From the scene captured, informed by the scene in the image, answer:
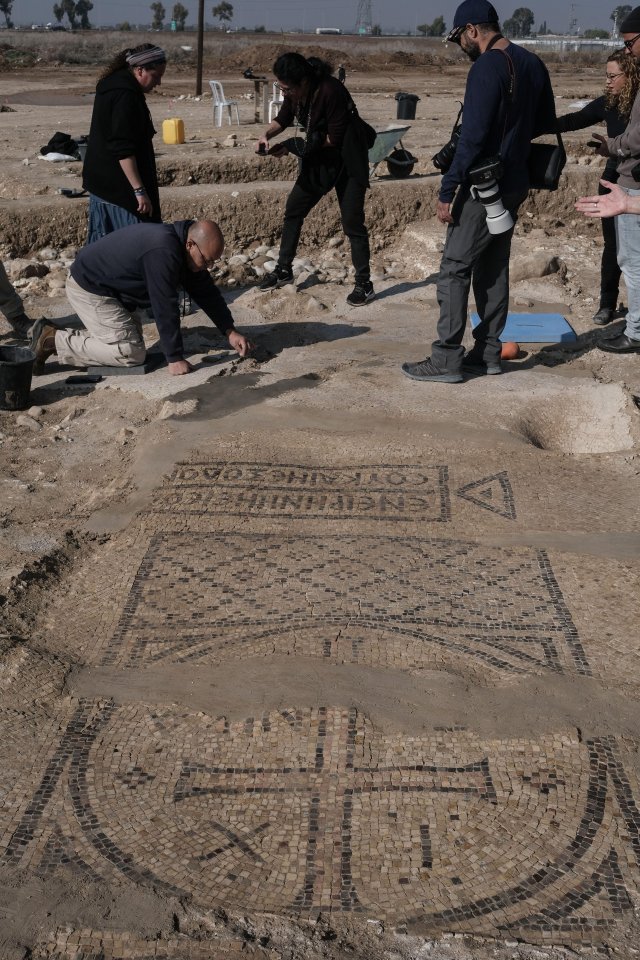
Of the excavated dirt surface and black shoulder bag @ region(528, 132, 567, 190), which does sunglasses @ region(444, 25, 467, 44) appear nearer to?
black shoulder bag @ region(528, 132, 567, 190)

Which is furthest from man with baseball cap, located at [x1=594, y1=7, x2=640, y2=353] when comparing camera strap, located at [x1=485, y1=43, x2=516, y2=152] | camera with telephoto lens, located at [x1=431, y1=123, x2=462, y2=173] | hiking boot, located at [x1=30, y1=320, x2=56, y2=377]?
A: hiking boot, located at [x1=30, y1=320, x2=56, y2=377]

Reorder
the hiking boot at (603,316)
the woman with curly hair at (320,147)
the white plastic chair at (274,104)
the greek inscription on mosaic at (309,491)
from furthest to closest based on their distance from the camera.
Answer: the white plastic chair at (274,104), the hiking boot at (603,316), the woman with curly hair at (320,147), the greek inscription on mosaic at (309,491)

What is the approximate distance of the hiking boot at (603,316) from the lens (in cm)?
696

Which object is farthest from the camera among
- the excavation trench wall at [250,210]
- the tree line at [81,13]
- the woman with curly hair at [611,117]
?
the tree line at [81,13]

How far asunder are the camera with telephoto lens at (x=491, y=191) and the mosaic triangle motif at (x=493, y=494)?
150 centimetres

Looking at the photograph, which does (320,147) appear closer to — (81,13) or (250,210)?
(250,210)

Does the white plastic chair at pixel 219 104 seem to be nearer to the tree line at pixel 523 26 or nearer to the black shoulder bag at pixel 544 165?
the black shoulder bag at pixel 544 165

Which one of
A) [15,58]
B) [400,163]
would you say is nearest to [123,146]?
[400,163]

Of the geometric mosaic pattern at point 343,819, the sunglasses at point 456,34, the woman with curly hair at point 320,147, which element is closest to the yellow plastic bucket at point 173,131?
the woman with curly hair at point 320,147

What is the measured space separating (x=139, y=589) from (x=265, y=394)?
219cm

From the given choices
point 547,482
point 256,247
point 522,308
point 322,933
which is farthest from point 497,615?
point 256,247

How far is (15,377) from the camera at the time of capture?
5562mm

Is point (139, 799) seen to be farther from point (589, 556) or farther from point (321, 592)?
point (589, 556)

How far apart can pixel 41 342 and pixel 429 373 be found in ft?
8.47
